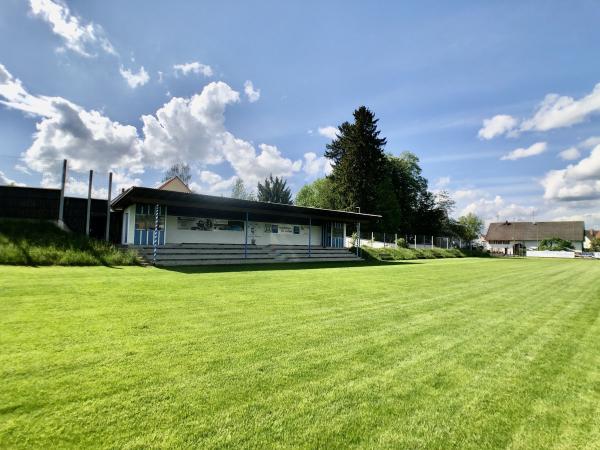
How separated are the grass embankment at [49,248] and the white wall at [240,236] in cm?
518

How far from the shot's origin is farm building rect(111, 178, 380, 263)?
17.4 m

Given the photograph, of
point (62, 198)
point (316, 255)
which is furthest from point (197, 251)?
point (316, 255)

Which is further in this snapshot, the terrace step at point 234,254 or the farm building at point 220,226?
the farm building at point 220,226

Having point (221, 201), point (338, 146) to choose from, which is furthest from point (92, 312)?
point (338, 146)

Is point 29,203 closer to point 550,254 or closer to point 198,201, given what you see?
point 198,201

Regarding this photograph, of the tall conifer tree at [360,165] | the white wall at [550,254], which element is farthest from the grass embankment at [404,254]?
the white wall at [550,254]

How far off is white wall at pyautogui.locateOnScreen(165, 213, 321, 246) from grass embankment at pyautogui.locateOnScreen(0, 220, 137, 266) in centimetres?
518

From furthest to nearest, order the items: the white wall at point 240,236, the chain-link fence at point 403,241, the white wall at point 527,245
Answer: the white wall at point 527,245, the chain-link fence at point 403,241, the white wall at point 240,236

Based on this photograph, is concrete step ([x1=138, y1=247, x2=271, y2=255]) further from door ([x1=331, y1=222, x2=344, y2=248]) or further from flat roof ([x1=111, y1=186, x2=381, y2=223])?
door ([x1=331, y1=222, x2=344, y2=248])

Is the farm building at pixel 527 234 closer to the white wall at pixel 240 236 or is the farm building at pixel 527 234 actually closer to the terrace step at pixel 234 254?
the white wall at pixel 240 236

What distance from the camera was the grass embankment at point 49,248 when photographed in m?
12.5

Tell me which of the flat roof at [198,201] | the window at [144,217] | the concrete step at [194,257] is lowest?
the concrete step at [194,257]

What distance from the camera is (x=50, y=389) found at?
2.63m

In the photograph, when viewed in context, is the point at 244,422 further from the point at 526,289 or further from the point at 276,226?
the point at 276,226
